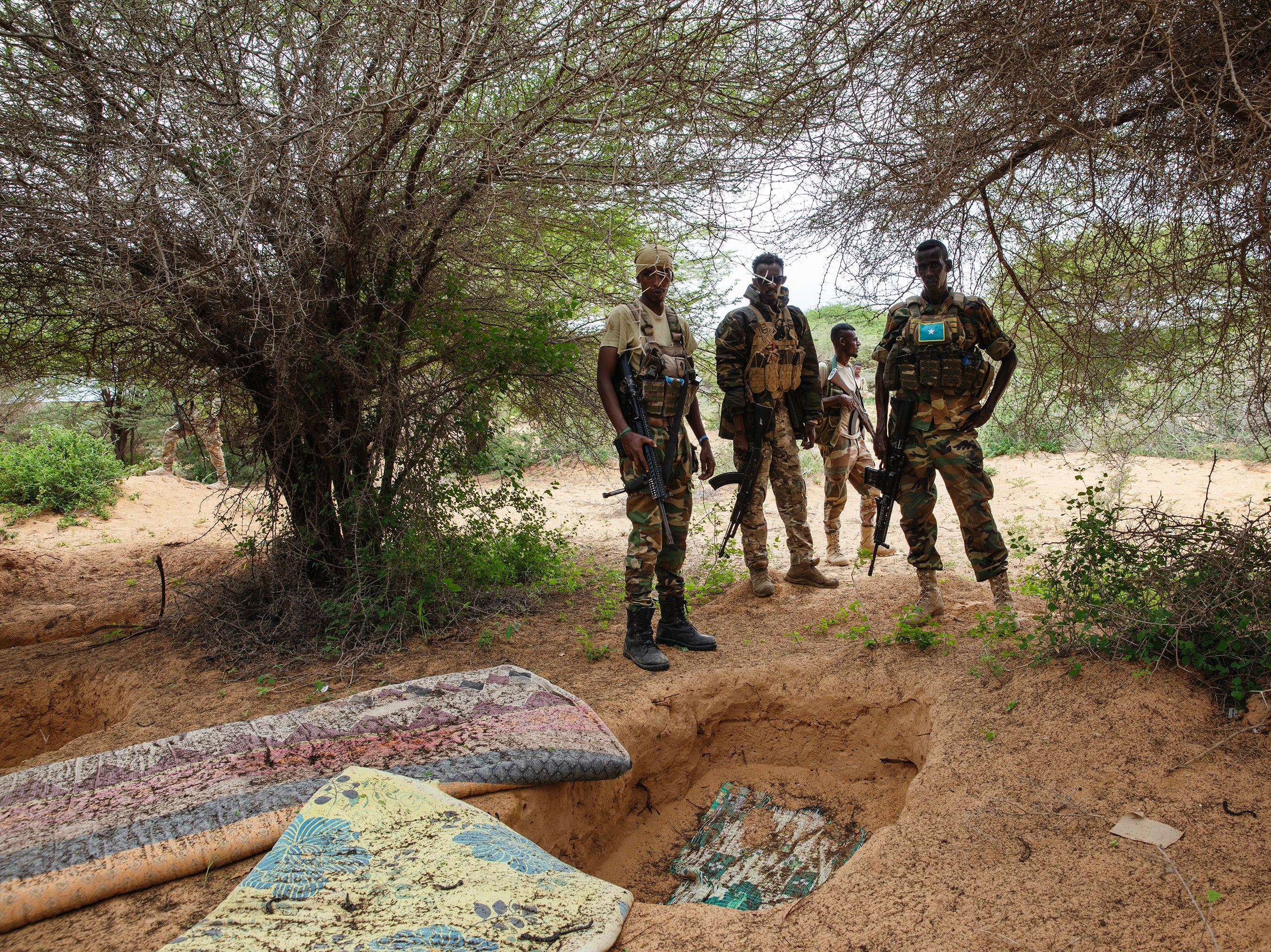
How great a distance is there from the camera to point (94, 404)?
238 inches

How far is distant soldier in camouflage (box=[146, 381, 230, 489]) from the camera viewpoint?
5.27 m

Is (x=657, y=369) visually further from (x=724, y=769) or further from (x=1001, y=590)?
(x=1001, y=590)

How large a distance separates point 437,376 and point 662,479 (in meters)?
2.06

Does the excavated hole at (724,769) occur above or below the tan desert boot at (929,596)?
below

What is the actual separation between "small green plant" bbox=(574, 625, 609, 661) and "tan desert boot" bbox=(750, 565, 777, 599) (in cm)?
121

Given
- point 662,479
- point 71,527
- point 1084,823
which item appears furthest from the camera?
point 71,527

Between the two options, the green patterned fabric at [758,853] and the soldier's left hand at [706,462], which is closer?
the green patterned fabric at [758,853]

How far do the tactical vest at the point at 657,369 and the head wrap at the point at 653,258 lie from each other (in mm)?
207

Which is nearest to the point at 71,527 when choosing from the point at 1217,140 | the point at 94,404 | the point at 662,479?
the point at 94,404

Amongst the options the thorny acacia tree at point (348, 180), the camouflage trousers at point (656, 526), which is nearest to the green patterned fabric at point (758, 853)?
the camouflage trousers at point (656, 526)

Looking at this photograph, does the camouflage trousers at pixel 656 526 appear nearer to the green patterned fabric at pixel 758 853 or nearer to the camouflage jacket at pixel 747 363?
the camouflage jacket at pixel 747 363

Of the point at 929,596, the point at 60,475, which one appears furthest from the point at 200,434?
the point at 929,596

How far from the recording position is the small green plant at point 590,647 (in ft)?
13.8

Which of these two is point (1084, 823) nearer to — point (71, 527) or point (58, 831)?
point (58, 831)
